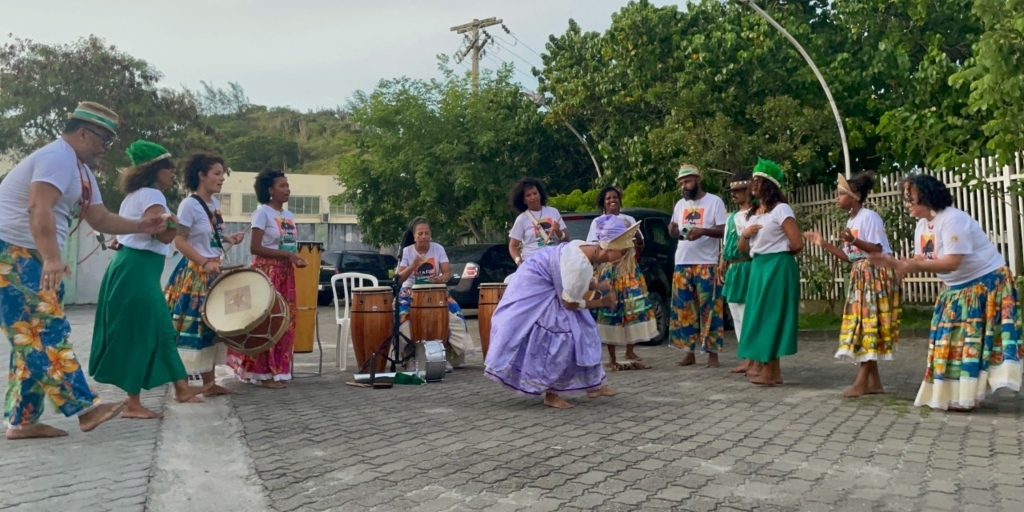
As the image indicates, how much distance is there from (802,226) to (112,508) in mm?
11909

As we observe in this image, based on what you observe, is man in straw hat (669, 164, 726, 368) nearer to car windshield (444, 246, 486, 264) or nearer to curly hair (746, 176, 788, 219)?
curly hair (746, 176, 788, 219)

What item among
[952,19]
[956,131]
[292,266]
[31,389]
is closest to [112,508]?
[31,389]

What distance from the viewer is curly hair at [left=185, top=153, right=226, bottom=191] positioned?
24.0 ft

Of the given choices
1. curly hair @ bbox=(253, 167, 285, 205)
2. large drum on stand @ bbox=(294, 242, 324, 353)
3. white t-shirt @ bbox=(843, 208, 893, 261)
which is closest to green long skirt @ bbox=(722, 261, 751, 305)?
white t-shirt @ bbox=(843, 208, 893, 261)

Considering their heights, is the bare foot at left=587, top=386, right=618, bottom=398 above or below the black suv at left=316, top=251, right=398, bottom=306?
below

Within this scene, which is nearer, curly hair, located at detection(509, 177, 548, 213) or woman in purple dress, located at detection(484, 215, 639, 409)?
woman in purple dress, located at detection(484, 215, 639, 409)

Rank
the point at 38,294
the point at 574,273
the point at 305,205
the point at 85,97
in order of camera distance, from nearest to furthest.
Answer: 1. the point at 38,294
2. the point at 574,273
3. the point at 85,97
4. the point at 305,205

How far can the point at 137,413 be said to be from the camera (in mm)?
6008

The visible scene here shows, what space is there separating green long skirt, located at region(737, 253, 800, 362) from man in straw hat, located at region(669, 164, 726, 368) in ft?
3.91

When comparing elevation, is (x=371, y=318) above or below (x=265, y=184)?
below

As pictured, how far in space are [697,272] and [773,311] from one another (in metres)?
1.51

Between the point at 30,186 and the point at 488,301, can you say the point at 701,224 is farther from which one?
the point at 30,186

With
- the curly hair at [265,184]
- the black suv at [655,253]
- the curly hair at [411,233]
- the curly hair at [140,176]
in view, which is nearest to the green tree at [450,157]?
the black suv at [655,253]

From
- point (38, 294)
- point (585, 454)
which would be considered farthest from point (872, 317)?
point (38, 294)
